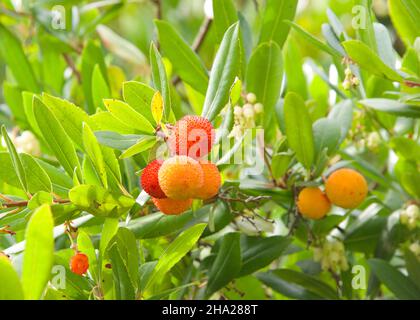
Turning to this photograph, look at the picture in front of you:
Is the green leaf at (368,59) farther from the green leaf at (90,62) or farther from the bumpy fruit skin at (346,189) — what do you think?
the green leaf at (90,62)

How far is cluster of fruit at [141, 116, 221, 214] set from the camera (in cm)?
104

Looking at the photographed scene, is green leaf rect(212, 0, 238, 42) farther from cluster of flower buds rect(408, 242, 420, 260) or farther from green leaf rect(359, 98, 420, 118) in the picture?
cluster of flower buds rect(408, 242, 420, 260)

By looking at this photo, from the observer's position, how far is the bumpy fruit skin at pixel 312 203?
1.44 m

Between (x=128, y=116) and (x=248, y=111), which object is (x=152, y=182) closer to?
(x=128, y=116)

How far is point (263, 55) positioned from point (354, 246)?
1.47 ft

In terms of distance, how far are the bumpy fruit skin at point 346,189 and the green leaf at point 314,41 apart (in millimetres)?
210

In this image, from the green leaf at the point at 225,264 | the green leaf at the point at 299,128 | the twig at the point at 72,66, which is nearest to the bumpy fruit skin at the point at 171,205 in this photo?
the green leaf at the point at 225,264

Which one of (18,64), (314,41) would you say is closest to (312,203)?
(314,41)

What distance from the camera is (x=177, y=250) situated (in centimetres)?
116

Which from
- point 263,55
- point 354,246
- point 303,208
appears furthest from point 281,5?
point 354,246

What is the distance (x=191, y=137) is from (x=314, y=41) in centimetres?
38

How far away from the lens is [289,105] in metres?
1.39

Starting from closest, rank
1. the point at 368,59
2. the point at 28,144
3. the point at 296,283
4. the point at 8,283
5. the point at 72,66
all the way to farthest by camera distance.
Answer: the point at 8,283, the point at 368,59, the point at 296,283, the point at 28,144, the point at 72,66

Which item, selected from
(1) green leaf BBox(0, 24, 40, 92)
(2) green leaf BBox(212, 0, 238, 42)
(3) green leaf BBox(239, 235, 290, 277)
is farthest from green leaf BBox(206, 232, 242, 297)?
(1) green leaf BBox(0, 24, 40, 92)
